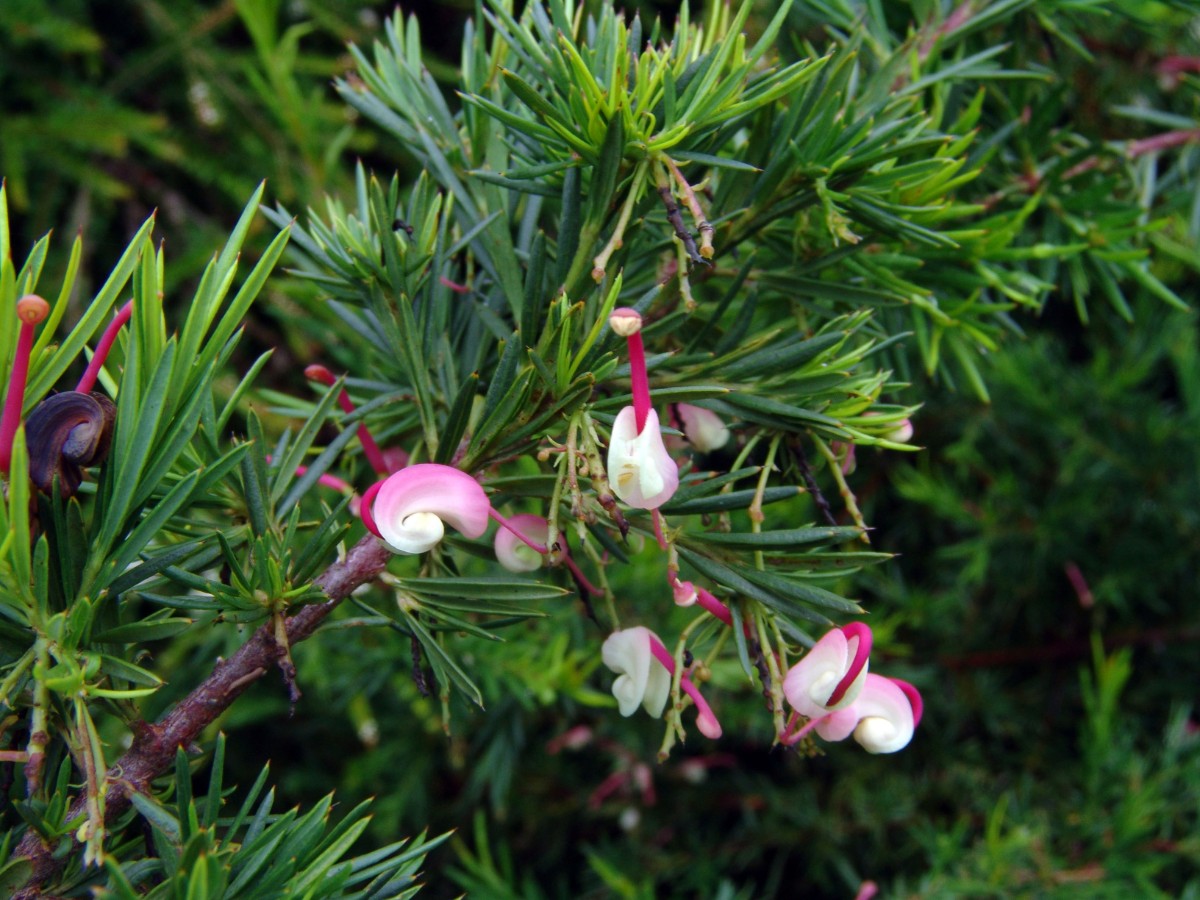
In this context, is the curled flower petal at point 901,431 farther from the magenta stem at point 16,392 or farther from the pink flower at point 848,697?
the magenta stem at point 16,392

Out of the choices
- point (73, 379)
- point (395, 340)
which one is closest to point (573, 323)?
point (395, 340)

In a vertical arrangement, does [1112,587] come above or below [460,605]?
below

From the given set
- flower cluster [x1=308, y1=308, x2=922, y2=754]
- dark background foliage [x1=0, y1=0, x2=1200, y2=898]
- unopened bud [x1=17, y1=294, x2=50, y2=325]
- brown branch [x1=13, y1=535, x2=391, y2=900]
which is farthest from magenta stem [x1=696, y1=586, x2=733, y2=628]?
dark background foliage [x1=0, y1=0, x2=1200, y2=898]

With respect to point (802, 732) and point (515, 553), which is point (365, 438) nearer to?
point (515, 553)

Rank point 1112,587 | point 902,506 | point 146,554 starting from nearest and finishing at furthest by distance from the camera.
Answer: point 146,554, point 1112,587, point 902,506

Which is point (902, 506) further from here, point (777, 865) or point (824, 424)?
point (824, 424)

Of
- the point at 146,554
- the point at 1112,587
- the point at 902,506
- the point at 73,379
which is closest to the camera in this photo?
the point at 146,554

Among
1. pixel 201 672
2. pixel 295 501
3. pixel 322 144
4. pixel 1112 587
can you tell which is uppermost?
pixel 295 501
